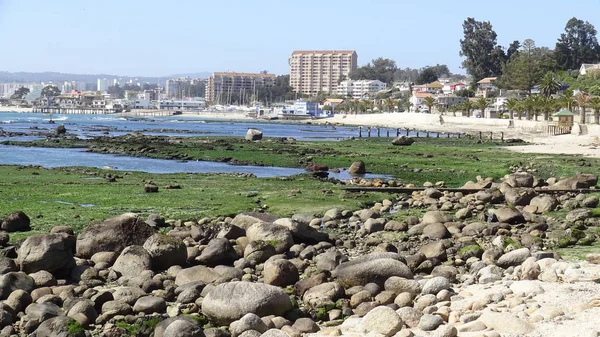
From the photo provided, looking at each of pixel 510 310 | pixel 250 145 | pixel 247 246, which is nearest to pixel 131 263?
pixel 247 246

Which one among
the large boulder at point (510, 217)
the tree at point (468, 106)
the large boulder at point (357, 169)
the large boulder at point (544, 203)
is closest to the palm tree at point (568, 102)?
the tree at point (468, 106)

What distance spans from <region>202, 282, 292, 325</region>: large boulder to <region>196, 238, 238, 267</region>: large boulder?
14.6 ft

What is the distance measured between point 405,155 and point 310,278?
1718 inches

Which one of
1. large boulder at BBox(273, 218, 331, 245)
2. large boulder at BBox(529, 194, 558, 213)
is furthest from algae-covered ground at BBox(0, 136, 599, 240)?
large boulder at BBox(529, 194, 558, 213)

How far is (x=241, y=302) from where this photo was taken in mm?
15312

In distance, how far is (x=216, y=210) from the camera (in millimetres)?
29359

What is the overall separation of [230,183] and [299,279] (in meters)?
21.2

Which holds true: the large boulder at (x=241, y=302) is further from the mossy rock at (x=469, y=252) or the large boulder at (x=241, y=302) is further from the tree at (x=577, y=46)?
the tree at (x=577, y=46)

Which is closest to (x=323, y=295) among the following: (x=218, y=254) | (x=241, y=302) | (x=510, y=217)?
(x=241, y=302)

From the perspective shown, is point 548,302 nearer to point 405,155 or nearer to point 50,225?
point 50,225

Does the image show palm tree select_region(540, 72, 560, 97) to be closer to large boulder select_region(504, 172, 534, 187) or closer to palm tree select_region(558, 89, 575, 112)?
palm tree select_region(558, 89, 575, 112)

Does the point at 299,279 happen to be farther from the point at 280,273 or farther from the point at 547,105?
the point at 547,105

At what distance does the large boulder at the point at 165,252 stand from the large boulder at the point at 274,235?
2348mm

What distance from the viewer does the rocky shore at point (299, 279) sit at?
567 inches
